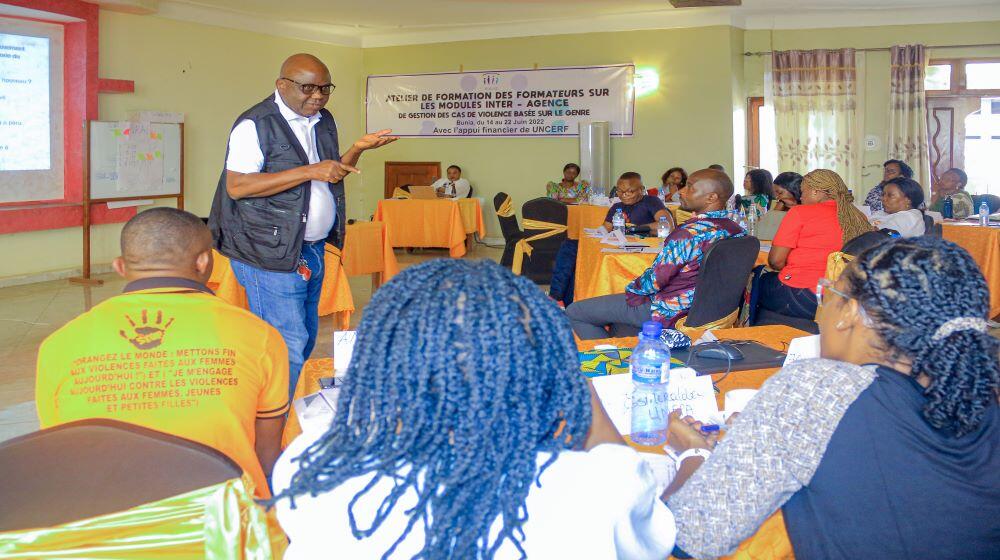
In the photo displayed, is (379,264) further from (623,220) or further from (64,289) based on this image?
(64,289)

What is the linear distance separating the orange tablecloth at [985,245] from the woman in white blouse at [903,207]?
624 mm

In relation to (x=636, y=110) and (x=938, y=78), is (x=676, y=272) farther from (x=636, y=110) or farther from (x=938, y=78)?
(x=938, y=78)

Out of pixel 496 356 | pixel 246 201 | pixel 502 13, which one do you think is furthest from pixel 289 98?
pixel 502 13

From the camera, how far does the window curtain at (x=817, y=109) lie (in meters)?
9.73

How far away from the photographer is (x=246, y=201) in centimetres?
288

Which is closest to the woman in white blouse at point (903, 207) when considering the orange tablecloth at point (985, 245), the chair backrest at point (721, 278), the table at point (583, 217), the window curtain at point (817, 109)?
the orange tablecloth at point (985, 245)

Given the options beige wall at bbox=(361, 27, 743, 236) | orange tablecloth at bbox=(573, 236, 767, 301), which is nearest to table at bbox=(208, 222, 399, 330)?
orange tablecloth at bbox=(573, 236, 767, 301)

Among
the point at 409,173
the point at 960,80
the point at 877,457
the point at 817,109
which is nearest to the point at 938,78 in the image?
the point at 960,80

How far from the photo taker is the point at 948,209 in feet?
22.3

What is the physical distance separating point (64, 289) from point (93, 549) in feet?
23.9

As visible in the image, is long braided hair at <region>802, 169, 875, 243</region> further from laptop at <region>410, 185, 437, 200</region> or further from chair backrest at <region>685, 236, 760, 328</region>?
laptop at <region>410, 185, 437, 200</region>

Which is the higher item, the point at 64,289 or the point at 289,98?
the point at 289,98

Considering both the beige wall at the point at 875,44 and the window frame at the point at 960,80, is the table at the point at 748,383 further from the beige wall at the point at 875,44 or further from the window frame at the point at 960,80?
the window frame at the point at 960,80

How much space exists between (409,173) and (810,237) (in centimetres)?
781
